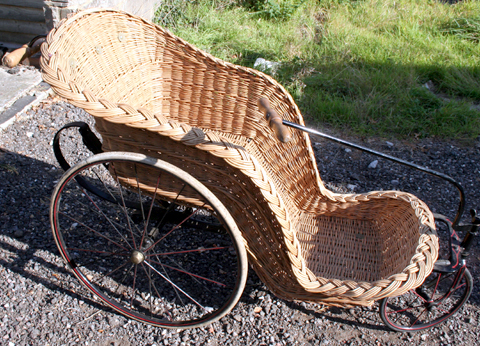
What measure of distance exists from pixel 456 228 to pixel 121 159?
1460 mm

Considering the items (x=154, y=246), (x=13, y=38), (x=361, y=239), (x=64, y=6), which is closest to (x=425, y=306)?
(x=361, y=239)

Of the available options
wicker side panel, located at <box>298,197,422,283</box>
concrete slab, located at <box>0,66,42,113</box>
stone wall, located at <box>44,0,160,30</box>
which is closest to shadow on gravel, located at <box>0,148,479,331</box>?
wicker side panel, located at <box>298,197,422,283</box>

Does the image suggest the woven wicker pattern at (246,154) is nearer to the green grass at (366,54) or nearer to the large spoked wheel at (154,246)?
the large spoked wheel at (154,246)

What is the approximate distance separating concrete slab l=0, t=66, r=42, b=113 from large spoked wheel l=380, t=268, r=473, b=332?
119 inches

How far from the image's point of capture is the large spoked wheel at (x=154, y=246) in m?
1.69

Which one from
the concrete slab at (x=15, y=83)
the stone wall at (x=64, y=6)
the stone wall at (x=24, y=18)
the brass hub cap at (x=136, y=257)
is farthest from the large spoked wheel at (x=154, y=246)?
the stone wall at (x=24, y=18)

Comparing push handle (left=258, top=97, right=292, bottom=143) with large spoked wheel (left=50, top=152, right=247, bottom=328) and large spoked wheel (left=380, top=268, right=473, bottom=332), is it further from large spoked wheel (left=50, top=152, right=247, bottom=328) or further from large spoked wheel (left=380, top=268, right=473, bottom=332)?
large spoked wheel (left=380, top=268, right=473, bottom=332)

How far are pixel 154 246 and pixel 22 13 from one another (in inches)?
117

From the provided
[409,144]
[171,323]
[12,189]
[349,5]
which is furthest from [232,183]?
[349,5]

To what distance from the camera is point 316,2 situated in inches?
212

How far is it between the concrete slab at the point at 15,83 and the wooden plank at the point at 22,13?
54cm

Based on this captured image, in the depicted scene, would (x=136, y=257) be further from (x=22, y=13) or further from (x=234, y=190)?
(x=22, y=13)

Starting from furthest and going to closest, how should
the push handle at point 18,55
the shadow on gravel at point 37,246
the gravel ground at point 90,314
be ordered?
the shadow on gravel at point 37,246 < the gravel ground at point 90,314 < the push handle at point 18,55

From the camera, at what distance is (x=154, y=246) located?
87.0 inches
